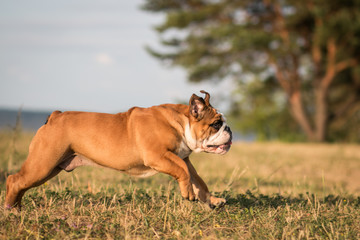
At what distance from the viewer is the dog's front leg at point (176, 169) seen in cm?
354

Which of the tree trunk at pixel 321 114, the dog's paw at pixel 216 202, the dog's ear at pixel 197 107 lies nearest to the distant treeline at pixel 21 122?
the dog's ear at pixel 197 107

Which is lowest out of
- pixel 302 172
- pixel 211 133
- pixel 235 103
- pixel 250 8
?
pixel 302 172

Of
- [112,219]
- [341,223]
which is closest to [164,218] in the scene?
[112,219]

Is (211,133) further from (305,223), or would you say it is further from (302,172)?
(302,172)

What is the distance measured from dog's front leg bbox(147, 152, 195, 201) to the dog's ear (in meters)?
0.57

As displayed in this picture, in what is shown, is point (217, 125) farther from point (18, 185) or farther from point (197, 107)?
point (18, 185)

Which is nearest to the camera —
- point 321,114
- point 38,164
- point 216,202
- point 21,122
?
point 38,164

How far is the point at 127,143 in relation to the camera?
3.78m

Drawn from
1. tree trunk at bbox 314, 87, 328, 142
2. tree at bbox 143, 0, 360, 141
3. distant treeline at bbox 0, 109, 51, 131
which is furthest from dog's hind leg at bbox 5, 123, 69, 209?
tree trunk at bbox 314, 87, 328, 142

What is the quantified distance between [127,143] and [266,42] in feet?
47.5

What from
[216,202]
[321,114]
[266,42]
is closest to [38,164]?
[216,202]

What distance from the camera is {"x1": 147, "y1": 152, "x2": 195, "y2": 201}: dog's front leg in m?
3.54

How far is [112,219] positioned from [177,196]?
103 cm

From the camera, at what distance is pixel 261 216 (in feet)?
12.1
